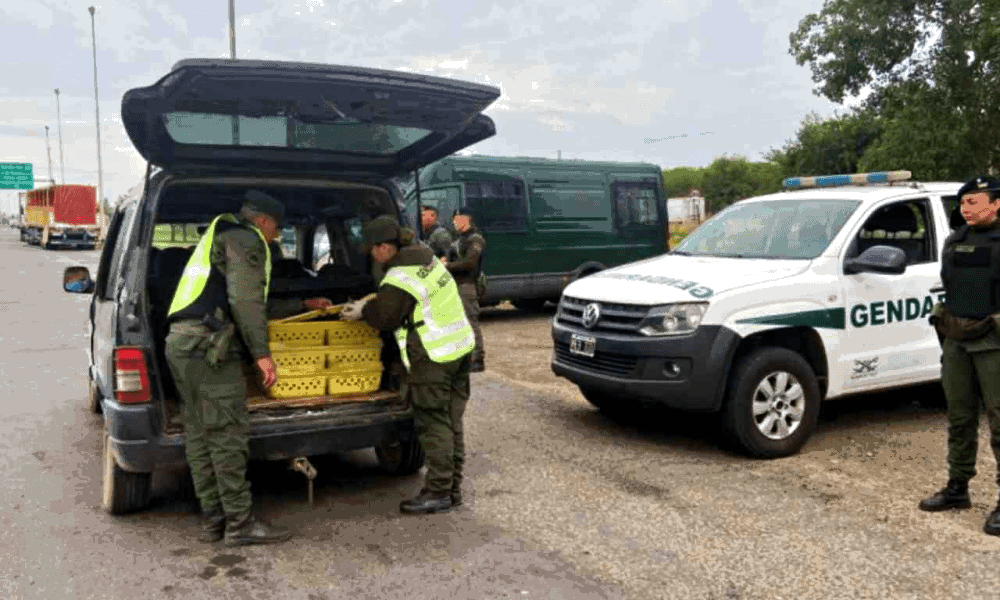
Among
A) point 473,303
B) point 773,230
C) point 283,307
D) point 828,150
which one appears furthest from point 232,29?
point 828,150

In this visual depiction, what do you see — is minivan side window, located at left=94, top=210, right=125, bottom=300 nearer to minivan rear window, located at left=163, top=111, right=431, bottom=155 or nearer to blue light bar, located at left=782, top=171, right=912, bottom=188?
minivan rear window, located at left=163, top=111, right=431, bottom=155

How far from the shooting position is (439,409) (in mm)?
4734

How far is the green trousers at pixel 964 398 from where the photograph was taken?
4.57 m

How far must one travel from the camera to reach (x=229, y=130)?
15.6 feet

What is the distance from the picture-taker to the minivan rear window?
15.0 ft

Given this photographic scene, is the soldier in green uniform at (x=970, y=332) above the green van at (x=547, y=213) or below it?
below

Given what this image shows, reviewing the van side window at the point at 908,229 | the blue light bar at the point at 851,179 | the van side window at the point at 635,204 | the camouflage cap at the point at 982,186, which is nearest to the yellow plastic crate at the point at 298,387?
the camouflage cap at the point at 982,186

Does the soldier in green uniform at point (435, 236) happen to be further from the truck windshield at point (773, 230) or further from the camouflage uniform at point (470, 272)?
the truck windshield at point (773, 230)

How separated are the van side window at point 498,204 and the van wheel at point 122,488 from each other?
836 cm

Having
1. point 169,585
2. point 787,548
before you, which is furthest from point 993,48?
point 169,585

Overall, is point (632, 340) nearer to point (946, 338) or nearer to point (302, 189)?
point (946, 338)

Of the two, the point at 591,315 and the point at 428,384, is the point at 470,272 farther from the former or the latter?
the point at 428,384

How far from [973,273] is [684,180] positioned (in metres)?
66.5

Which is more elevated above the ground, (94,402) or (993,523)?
(94,402)
